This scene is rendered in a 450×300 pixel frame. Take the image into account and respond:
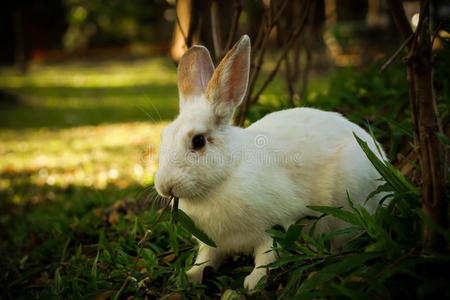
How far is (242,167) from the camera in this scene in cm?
188

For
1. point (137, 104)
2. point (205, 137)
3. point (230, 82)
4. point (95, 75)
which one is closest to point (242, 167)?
point (205, 137)

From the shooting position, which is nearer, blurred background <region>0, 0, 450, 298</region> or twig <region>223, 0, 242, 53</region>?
twig <region>223, 0, 242, 53</region>

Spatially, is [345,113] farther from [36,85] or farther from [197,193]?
[36,85]

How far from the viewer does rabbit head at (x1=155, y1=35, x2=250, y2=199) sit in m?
1.72

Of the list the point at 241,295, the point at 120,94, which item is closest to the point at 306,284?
the point at 241,295

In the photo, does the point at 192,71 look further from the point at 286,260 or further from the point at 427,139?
the point at 427,139

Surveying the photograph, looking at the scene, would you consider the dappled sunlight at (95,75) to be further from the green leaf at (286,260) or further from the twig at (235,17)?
the green leaf at (286,260)

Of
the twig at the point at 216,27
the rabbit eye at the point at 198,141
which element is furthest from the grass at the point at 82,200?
the twig at the point at 216,27

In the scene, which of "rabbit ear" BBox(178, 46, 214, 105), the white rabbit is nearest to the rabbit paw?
the white rabbit

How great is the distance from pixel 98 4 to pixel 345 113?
19423mm

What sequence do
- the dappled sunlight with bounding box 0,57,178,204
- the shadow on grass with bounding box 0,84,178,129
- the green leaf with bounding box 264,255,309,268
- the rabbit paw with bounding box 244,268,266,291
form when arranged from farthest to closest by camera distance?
1. the shadow on grass with bounding box 0,84,178,129
2. the dappled sunlight with bounding box 0,57,178,204
3. the rabbit paw with bounding box 244,268,266,291
4. the green leaf with bounding box 264,255,309,268

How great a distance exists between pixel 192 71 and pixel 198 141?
0.45 m

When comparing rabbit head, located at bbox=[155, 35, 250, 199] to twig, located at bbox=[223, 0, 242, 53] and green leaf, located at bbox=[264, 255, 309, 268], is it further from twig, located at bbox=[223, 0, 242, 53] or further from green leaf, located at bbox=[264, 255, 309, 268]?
twig, located at bbox=[223, 0, 242, 53]

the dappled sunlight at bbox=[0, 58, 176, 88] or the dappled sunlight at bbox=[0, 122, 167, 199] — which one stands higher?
the dappled sunlight at bbox=[0, 122, 167, 199]
